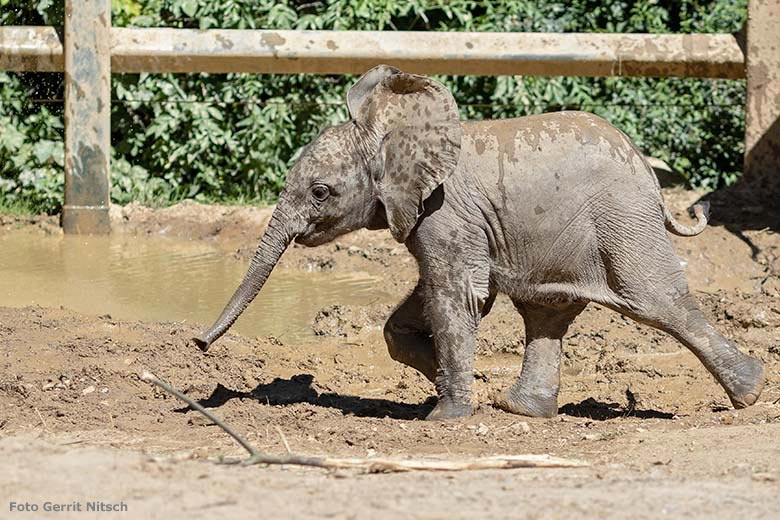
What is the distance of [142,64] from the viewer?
11242 millimetres

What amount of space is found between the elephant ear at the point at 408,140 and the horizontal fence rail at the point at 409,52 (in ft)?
14.1

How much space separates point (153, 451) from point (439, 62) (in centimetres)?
594

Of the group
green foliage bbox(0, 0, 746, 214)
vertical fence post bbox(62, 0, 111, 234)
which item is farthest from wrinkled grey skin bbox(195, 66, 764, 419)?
green foliage bbox(0, 0, 746, 214)

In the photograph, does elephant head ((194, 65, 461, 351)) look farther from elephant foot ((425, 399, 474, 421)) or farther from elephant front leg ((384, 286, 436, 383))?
elephant foot ((425, 399, 474, 421))

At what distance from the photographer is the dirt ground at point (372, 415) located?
14.7 feet

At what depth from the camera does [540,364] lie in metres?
7.01

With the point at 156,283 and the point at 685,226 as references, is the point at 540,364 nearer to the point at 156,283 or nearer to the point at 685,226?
the point at 685,226

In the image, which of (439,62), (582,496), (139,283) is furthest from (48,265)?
(582,496)

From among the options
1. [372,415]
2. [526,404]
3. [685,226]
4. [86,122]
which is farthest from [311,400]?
[86,122]

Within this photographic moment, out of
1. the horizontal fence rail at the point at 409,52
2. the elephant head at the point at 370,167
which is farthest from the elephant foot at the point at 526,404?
the horizontal fence rail at the point at 409,52

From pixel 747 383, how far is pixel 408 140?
209 centimetres

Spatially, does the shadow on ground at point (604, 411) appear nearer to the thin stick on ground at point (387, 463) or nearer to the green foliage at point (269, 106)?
the thin stick on ground at point (387, 463)

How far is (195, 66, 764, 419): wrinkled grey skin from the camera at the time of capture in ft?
21.5

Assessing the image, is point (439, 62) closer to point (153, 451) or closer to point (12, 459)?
point (153, 451)
